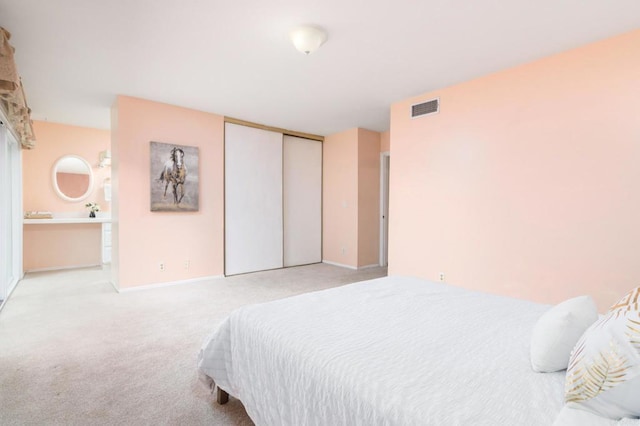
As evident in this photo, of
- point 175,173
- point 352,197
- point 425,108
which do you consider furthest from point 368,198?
point 175,173

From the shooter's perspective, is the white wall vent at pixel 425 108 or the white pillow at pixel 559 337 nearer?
the white pillow at pixel 559 337

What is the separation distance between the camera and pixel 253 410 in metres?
1.47

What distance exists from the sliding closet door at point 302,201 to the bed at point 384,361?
13.0ft

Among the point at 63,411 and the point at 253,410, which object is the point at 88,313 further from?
the point at 253,410

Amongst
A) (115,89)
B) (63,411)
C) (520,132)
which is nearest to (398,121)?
(520,132)

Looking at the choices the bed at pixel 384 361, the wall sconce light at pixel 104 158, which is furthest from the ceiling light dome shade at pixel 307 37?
the wall sconce light at pixel 104 158

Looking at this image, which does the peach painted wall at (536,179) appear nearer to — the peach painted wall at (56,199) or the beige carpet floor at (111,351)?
the beige carpet floor at (111,351)

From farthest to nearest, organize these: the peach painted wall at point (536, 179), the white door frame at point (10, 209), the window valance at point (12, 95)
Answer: the white door frame at point (10, 209) → the peach painted wall at point (536, 179) → the window valance at point (12, 95)

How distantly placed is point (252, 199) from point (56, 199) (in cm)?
338

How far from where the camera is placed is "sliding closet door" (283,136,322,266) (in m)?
5.79

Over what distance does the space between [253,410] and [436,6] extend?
2651 mm

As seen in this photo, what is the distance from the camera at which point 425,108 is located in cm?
385

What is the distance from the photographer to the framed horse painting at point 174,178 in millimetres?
4227

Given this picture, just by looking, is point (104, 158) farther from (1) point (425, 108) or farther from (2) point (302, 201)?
(1) point (425, 108)
